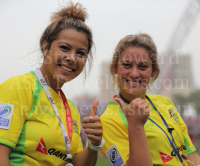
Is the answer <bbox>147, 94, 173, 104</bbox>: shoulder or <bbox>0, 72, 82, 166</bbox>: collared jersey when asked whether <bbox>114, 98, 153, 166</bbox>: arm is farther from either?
<bbox>147, 94, 173, 104</bbox>: shoulder

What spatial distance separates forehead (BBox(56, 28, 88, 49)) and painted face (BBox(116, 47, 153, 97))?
53 cm

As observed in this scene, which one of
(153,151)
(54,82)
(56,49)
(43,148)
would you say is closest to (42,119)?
(43,148)

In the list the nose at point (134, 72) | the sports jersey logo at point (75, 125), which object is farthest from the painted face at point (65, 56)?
the nose at point (134, 72)

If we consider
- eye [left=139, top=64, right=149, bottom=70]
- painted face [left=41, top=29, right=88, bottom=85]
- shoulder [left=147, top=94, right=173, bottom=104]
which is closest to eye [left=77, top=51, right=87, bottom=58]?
painted face [left=41, top=29, right=88, bottom=85]

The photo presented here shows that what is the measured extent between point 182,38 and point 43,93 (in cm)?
5054

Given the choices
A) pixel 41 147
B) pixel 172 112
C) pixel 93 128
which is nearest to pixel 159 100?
pixel 172 112

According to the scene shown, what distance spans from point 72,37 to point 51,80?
18.9 inches

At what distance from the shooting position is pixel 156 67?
9.50 ft

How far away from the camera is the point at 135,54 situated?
2.64 metres

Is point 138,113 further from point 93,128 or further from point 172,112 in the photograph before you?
point 172,112

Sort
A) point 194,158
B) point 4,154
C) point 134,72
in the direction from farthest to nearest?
point 194,158 < point 134,72 < point 4,154

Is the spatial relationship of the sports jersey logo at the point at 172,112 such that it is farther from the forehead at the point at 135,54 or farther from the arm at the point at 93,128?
the arm at the point at 93,128

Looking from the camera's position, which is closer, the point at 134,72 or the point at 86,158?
the point at 86,158

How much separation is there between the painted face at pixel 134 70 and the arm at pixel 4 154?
1351mm
